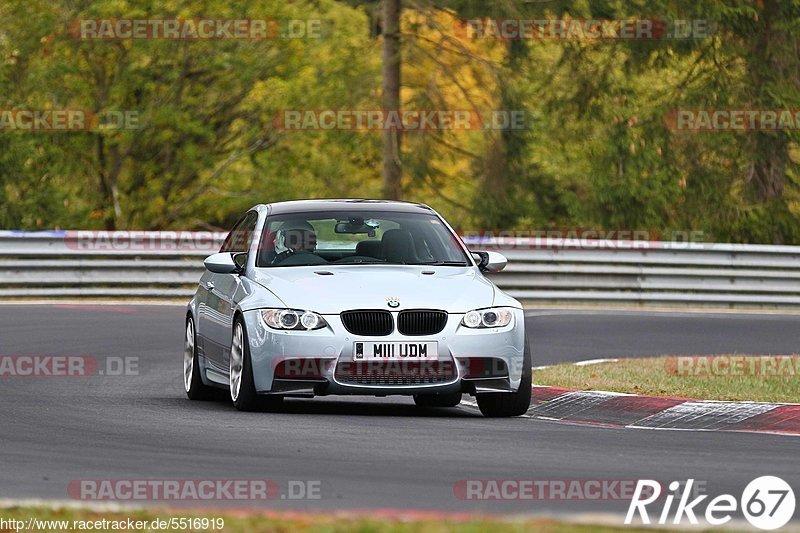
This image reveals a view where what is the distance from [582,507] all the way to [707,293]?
731 inches

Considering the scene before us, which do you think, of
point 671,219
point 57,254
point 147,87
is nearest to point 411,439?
point 57,254

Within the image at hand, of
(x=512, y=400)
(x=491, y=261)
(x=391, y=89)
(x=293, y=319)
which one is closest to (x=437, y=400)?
(x=491, y=261)

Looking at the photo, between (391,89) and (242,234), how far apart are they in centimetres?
2201

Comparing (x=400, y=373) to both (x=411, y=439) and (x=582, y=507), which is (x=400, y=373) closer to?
(x=411, y=439)

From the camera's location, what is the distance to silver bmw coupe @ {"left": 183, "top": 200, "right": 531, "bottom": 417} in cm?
1148

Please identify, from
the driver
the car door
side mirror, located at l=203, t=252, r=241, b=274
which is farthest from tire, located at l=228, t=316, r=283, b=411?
the driver

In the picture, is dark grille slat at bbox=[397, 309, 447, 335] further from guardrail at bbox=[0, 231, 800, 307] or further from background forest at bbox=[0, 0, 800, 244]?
background forest at bbox=[0, 0, 800, 244]

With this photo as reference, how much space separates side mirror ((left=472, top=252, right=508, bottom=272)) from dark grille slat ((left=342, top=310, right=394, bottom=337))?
1.75 m

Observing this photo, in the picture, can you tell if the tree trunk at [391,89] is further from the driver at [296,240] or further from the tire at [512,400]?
the tire at [512,400]

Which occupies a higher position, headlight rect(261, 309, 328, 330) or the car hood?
the car hood

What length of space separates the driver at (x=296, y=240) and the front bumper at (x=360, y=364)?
1.11 meters

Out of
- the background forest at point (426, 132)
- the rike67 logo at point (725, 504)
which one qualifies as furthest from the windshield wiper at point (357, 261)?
the background forest at point (426, 132)

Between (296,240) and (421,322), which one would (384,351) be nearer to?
(421,322)

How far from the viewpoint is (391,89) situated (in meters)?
35.9
